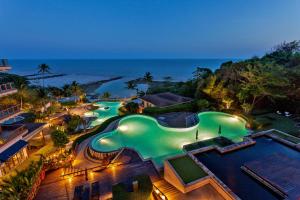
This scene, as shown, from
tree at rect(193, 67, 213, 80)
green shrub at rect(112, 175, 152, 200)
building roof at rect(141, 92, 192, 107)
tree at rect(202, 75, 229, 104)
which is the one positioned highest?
tree at rect(193, 67, 213, 80)

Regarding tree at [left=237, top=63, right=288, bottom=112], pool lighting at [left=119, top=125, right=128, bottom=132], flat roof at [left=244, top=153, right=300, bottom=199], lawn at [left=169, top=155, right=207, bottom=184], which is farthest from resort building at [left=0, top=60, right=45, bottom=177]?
Result: tree at [left=237, top=63, right=288, bottom=112]

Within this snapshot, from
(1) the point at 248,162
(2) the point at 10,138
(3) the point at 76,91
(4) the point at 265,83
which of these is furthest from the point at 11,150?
(4) the point at 265,83

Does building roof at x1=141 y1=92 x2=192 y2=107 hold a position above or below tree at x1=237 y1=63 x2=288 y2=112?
below

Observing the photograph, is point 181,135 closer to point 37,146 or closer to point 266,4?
point 37,146

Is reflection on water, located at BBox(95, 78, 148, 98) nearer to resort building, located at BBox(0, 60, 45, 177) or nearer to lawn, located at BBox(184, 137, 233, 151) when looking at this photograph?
resort building, located at BBox(0, 60, 45, 177)

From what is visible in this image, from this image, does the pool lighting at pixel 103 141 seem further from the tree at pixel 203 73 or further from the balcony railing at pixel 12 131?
the tree at pixel 203 73

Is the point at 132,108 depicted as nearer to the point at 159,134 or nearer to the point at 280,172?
the point at 159,134
